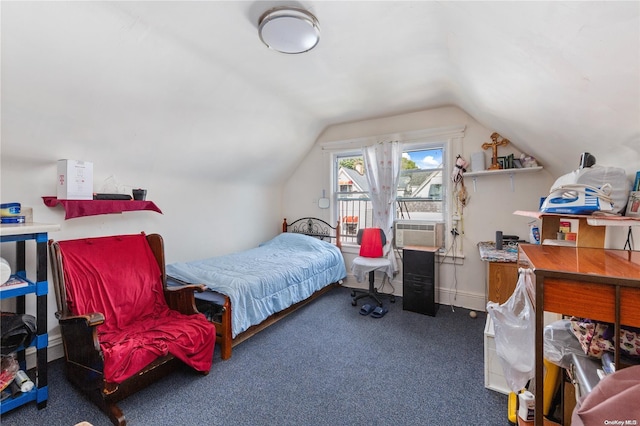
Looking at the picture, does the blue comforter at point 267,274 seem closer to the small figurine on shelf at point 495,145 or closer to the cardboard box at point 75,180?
the cardboard box at point 75,180

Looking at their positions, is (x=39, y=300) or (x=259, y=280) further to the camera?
(x=259, y=280)

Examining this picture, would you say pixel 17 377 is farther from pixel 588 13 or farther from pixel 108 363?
pixel 588 13

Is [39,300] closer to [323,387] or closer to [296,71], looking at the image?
[323,387]

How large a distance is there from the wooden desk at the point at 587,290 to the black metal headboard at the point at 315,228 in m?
3.19

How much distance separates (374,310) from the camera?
3.24 metres

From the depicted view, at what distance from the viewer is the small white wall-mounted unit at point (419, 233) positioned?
3.54m

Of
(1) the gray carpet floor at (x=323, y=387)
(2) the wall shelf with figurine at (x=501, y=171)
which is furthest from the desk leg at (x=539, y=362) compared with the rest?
(2) the wall shelf with figurine at (x=501, y=171)

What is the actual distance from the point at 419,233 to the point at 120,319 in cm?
329

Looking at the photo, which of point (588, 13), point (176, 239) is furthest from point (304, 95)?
point (588, 13)

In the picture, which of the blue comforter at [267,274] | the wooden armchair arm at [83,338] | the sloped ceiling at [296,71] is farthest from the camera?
the blue comforter at [267,274]

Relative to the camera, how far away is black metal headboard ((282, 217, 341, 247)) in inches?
172

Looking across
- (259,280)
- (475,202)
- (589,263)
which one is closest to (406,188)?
(475,202)

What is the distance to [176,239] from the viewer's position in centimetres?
326

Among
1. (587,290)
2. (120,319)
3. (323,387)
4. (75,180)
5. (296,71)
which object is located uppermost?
(296,71)
